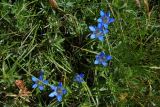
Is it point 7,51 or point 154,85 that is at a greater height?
point 7,51

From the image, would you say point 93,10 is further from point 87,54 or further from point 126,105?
point 126,105

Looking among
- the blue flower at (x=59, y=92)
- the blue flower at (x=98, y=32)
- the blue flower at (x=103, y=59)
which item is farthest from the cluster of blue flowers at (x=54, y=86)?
the blue flower at (x=98, y=32)

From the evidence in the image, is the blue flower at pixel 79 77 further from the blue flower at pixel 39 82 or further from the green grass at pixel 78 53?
the blue flower at pixel 39 82

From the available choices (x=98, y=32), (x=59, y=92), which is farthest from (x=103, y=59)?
(x=59, y=92)

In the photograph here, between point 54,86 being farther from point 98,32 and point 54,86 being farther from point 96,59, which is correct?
point 98,32

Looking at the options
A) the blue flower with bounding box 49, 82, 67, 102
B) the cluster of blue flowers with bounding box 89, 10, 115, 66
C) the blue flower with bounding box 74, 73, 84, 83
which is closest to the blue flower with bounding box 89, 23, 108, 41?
the cluster of blue flowers with bounding box 89, 10, 115, 66

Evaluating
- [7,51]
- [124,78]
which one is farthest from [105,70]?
[7,51]
